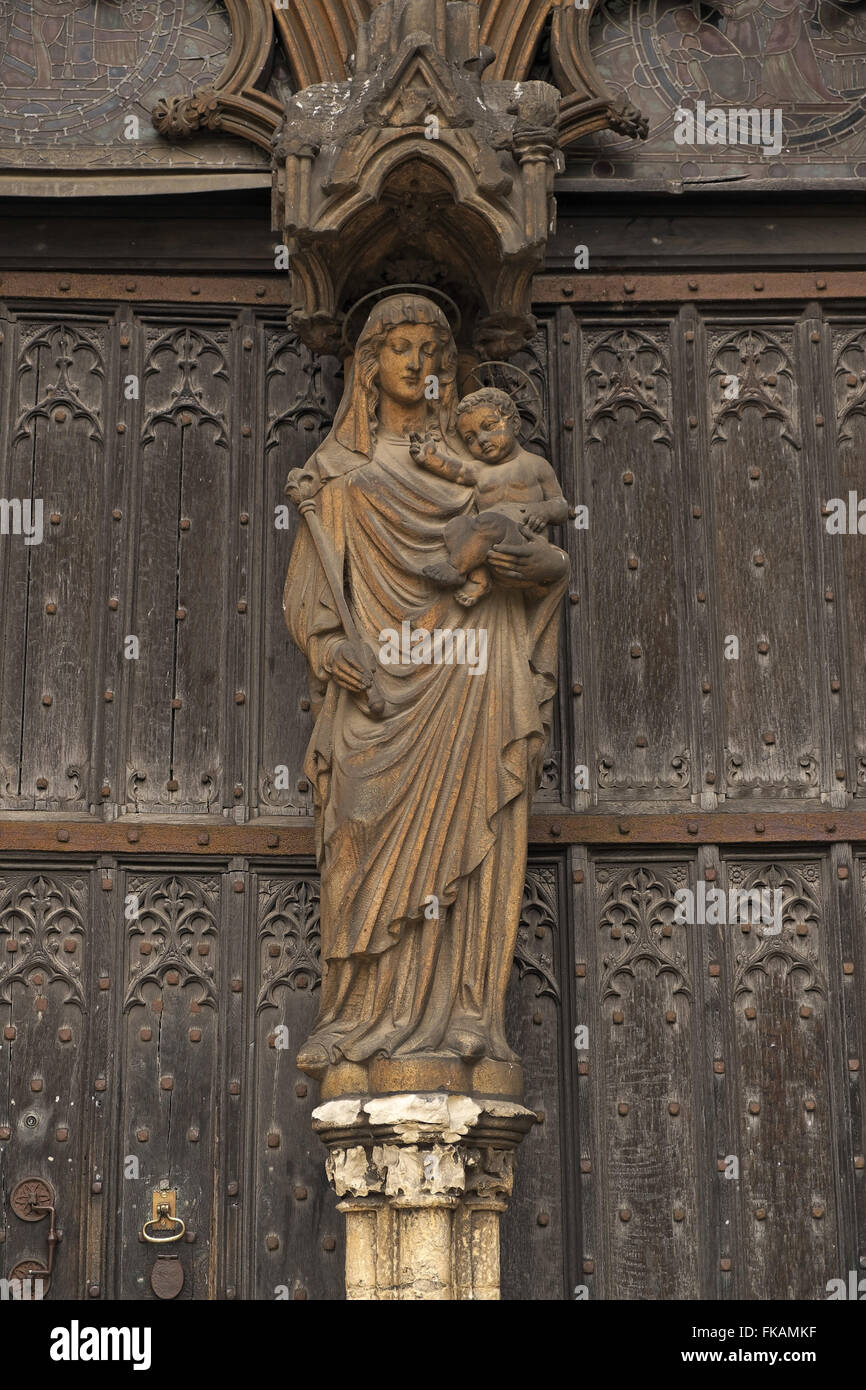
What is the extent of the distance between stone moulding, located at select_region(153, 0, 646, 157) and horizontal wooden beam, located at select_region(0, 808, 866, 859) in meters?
2.64

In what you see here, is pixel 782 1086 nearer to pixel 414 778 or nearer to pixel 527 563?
pixel 414 778

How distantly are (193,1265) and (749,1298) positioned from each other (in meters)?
2.00

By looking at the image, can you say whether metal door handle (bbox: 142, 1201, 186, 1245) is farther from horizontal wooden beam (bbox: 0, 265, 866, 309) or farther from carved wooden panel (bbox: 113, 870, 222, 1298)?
horizontal wooden beam (bbox: 0, 265, 866, 309)

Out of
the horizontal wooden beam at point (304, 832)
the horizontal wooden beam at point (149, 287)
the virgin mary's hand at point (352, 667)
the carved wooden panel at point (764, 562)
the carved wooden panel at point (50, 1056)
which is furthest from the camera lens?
the horizontal wooden beam at point (149, 287)

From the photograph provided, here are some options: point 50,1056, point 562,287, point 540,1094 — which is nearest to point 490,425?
point 562,287

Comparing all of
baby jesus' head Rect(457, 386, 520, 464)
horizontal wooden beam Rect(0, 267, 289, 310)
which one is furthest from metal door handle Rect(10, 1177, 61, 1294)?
horizontal wooden beam Rect(0, 267, 289, 310)

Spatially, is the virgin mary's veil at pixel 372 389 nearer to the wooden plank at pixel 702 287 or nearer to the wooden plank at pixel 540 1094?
the wooden plank at pixel 702 287

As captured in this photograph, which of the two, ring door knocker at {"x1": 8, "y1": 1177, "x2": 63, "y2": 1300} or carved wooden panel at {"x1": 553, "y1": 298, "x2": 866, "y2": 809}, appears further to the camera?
carved wooden panel at {"x1": 553, "y1": 298, "x2": 866, "y2": 809}

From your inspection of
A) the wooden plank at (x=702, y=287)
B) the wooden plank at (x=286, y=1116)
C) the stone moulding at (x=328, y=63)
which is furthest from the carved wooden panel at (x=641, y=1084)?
the stone moulding at (x=328, y=63)

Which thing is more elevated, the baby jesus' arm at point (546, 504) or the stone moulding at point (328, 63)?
the stone moulding at point (328, 63)

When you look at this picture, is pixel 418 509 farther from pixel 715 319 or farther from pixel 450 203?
pixel 715 319

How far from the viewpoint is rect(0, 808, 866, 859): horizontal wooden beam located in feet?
27.1

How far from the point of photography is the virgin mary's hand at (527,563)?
7539 millimetres

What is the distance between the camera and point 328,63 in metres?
8.52
